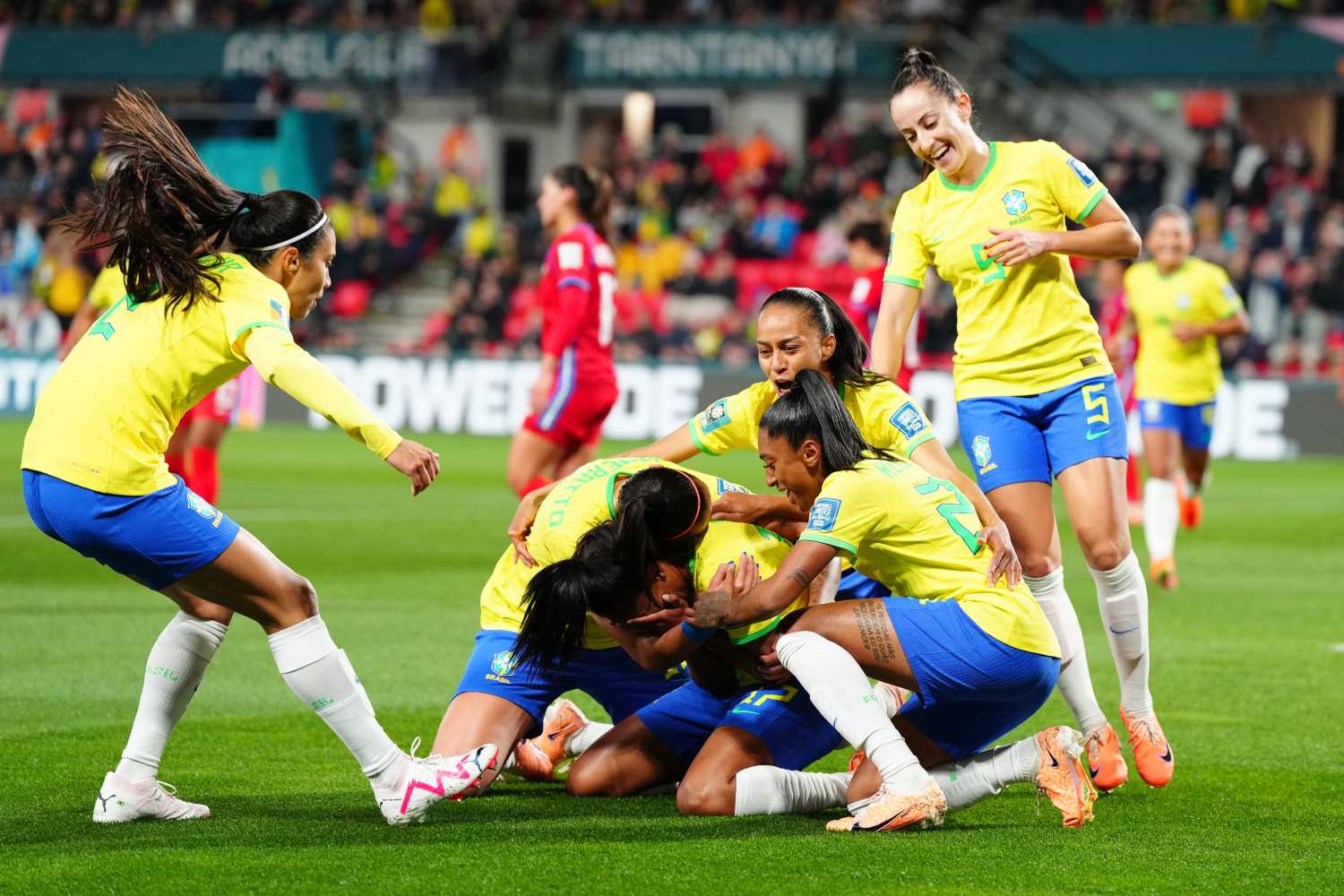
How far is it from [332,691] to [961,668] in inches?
70.6

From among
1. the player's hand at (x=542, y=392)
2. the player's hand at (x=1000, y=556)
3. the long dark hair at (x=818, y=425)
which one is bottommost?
the player's hand at (x=542, y=392)

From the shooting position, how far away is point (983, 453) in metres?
6.75

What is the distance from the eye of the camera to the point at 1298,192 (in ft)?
84.8

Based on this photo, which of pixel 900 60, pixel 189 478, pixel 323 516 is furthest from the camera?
pixel 323 516

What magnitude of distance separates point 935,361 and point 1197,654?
1415cm

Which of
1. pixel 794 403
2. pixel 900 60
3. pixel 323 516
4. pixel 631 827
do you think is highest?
pixel 900 60

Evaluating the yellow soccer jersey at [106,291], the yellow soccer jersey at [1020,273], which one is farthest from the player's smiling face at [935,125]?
the yellow soccer jersey at [106,291]

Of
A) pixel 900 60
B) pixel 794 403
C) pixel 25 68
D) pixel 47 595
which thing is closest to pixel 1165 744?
pixel 794 403

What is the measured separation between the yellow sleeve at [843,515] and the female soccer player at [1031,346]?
1471mm

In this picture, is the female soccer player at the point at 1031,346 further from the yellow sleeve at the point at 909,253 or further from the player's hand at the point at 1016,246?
the player's hand at the point at 1016,246

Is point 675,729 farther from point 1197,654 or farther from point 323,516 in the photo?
point 323,516

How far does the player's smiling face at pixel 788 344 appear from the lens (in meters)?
5.84

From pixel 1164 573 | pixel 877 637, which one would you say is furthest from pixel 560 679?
pixel 1164 573

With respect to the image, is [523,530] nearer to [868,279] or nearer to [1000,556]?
[1000,556]
